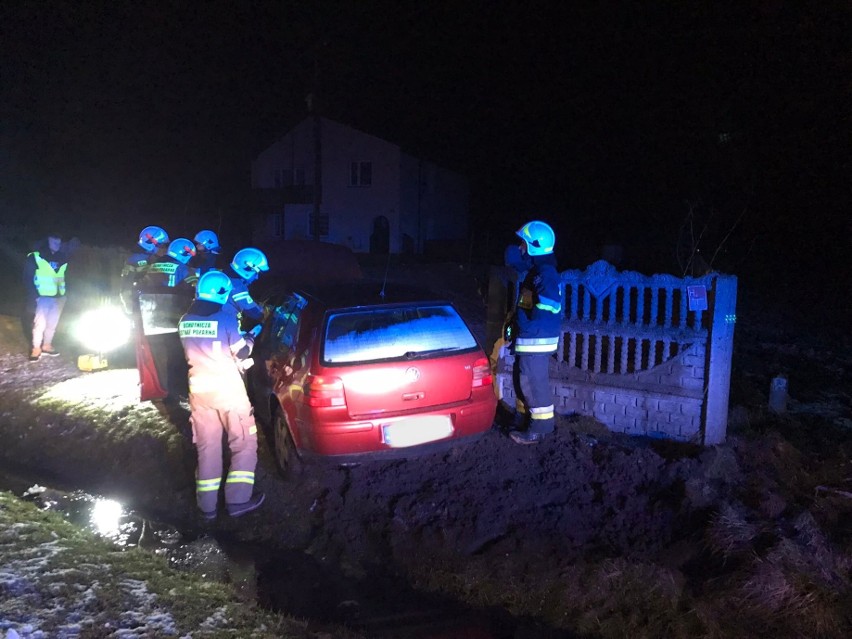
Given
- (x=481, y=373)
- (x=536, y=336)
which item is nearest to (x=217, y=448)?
(x=481, y=373)

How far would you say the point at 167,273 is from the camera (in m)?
7.76

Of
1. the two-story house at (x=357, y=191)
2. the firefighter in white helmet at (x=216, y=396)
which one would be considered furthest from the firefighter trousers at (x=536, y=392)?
the two-story house at (x=357, y=191)

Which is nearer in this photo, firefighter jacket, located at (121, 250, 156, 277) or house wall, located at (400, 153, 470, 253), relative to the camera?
firefighter jacket, located at (121, 250, 156, 277)

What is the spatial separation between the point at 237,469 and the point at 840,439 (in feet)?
18.2

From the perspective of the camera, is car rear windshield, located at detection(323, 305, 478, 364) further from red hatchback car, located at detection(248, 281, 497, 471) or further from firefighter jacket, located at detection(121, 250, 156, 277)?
firefighter jacket, located at detection(121, 250, 156, 277)

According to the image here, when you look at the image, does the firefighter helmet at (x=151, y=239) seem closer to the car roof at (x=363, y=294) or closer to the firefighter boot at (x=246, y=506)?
the car roof at (x=363, y=294)

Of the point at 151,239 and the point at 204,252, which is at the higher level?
the point at 151,239

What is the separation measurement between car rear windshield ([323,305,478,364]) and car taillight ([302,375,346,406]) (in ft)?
0.48

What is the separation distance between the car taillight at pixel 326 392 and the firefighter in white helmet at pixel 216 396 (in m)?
0.67

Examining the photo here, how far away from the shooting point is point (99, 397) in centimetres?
729

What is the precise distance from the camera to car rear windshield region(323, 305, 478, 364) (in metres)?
4.86

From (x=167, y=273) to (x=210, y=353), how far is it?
3323mm

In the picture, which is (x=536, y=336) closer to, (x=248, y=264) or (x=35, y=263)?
(x=248, y=264)

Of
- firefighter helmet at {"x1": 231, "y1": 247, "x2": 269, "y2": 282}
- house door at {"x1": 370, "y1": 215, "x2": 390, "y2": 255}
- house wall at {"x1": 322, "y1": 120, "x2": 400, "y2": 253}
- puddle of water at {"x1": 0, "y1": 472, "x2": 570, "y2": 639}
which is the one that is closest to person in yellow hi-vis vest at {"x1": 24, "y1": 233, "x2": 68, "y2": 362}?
firefighter helmet at {"x1": 231, "y1": 247, "x2": 269, "y2": 282}
